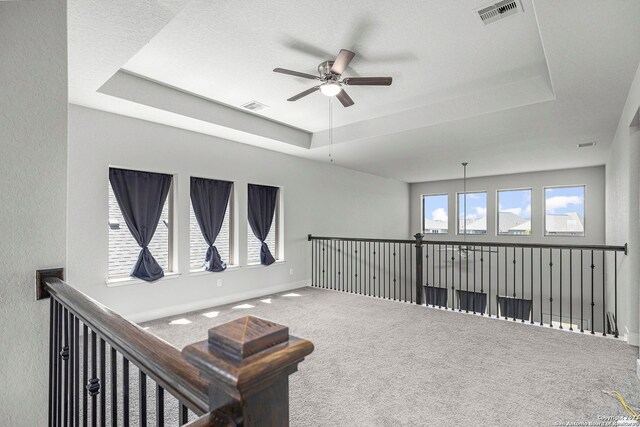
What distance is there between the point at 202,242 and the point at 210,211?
0.49 meters

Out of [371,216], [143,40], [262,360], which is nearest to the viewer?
[262,360]

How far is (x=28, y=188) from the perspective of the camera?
1665 mm

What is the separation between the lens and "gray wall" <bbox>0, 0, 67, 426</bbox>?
5.23ft

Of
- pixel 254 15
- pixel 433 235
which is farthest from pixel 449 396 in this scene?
pixel 433 235

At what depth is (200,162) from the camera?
16.1 feet

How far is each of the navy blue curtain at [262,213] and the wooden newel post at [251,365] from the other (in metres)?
5.19

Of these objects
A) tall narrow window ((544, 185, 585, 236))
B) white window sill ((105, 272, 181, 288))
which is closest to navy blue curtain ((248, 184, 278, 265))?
white window sill ((105, 272, 181, 288))

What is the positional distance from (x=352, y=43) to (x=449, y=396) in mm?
3071

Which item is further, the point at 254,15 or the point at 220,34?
the point at 220,34

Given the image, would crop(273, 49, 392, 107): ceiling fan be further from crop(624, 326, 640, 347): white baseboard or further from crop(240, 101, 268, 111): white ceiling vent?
crop(624, 326, 640, 347): white baseboard

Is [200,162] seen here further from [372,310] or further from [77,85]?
[372,310]

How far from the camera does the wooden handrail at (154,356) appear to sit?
0.63m

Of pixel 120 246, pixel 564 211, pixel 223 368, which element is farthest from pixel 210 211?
pixel 564 211

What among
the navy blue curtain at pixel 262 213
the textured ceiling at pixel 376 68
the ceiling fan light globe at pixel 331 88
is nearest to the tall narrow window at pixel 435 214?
the textured ceiling at pixel 376 68
